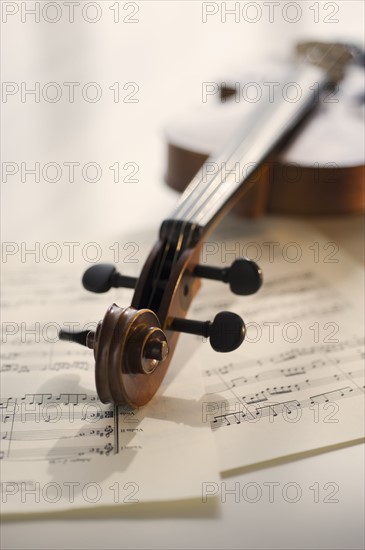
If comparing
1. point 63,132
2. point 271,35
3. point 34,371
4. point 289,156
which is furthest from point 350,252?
point 271,35

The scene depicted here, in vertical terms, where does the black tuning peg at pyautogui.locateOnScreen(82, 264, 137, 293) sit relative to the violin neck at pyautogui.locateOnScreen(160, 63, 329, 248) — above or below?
below

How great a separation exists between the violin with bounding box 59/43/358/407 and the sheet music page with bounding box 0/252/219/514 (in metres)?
0.05

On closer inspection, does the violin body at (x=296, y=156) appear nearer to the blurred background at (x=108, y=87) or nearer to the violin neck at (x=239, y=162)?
the violin neck at (x=239, y=162)

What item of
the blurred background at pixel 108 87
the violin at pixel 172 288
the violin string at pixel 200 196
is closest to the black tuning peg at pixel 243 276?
the violin at pixel 172 288

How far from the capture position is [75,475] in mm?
814

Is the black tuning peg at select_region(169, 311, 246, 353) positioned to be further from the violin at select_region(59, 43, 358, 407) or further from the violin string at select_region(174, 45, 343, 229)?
the violin string at select_region(174, 45, 343, 229)

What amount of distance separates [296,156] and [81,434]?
75cm

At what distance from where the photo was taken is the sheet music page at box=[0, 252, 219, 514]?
2.61 feet

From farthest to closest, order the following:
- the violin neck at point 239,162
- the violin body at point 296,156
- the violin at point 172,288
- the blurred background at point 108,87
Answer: the blurred background at point 108,87 → the violin body at point 296,156 → the violin neck at point 239,162 → the violin at point 172,288

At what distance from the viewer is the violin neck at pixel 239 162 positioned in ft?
3.42

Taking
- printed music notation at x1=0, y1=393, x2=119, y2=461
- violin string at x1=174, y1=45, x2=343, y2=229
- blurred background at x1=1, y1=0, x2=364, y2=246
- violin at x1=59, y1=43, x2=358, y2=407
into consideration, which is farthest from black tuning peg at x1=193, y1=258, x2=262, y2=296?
blurred background at x1=1, y1=0, x2=364, y2=246

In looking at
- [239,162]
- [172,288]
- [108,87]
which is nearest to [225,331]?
[172,288]

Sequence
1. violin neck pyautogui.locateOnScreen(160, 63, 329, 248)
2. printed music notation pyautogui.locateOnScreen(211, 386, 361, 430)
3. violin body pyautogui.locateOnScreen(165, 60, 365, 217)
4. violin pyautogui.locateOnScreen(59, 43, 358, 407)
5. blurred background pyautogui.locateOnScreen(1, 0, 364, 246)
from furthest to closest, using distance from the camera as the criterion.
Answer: blurred background pyautogui.locateOnScreen(1, 0, 364, 246), violin body pyautogui.locateOnScreen(165, 60, 365, 217), violin neck pyautogui.locateOnScreen(160, 63, 329, 248), printed music notation pyautogui.locateOnScreen(211, 386, 361, 430), violin pyautogui.locateOnScreen(59, 43, 358, 407)

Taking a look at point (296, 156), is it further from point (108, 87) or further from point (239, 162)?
point (108, 87)
